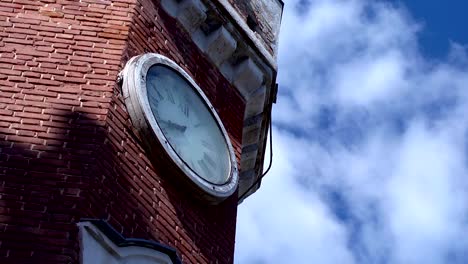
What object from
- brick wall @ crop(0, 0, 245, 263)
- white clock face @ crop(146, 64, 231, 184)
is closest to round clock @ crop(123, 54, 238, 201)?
white clock face @ crop(146, 64, 231, 184)

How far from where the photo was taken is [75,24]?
25.4 feet

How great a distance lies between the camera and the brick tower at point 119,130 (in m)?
6.22

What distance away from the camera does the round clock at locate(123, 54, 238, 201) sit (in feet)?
23.9

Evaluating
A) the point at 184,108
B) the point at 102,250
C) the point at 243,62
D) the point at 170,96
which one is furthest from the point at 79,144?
the point at 243,62

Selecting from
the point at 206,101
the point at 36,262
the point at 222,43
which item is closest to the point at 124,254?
the point at 36,262

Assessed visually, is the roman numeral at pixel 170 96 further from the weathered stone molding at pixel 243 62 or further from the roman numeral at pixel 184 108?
the weathered stone molding at pixel 243 62

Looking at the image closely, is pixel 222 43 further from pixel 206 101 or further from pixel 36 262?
pixel 36 262

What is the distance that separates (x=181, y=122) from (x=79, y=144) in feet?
4.37

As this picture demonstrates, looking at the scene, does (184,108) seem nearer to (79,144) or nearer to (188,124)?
(188,124)

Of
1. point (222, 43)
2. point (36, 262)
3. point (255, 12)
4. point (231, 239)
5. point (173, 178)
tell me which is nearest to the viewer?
point (36, 262)

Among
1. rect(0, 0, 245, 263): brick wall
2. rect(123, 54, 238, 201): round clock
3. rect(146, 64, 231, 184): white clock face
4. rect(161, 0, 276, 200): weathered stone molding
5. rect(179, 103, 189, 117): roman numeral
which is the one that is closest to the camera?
rect(0, 0, 245, 263): brick wall

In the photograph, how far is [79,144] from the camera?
6.72m

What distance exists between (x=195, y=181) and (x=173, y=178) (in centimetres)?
16

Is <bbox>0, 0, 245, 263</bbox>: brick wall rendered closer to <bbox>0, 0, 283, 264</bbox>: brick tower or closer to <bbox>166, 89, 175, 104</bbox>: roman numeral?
<bbox>0, 0, 283, 264</bbox>: brick tower
